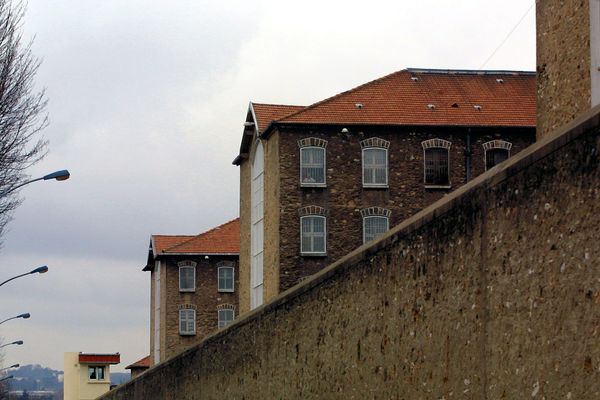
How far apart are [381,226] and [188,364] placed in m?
26.5

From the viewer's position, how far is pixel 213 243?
7900cm

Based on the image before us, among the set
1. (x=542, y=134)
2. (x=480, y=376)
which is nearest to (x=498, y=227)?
(x=480, y=376)

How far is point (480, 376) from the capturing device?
8977 mm

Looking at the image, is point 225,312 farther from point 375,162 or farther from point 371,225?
point 375,162

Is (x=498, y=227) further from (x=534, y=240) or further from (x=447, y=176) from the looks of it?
(x=447, y=176)

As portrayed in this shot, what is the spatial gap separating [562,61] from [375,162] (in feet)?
108

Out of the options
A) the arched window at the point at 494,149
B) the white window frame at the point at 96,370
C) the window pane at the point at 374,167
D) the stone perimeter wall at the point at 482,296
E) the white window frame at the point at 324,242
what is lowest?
the stone perimeter wall at the point at 482,296

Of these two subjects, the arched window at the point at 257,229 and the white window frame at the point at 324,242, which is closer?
the white window frame at the point at 324,242

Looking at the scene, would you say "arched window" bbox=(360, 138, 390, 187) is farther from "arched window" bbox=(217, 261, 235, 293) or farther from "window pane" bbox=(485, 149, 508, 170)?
"arched window" bbox=(217, 261, 235, 293)

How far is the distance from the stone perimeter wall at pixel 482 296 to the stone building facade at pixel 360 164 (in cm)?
3658

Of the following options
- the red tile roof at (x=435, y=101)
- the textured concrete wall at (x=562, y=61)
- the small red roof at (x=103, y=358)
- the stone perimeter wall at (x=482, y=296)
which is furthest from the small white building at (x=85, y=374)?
the stone perimeter wall at (x=482, y=296)

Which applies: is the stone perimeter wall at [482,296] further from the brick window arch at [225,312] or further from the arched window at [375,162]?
the brick window arch at [225,312]

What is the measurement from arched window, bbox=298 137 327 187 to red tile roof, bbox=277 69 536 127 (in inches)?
33.1

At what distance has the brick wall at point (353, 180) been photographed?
169 ft
